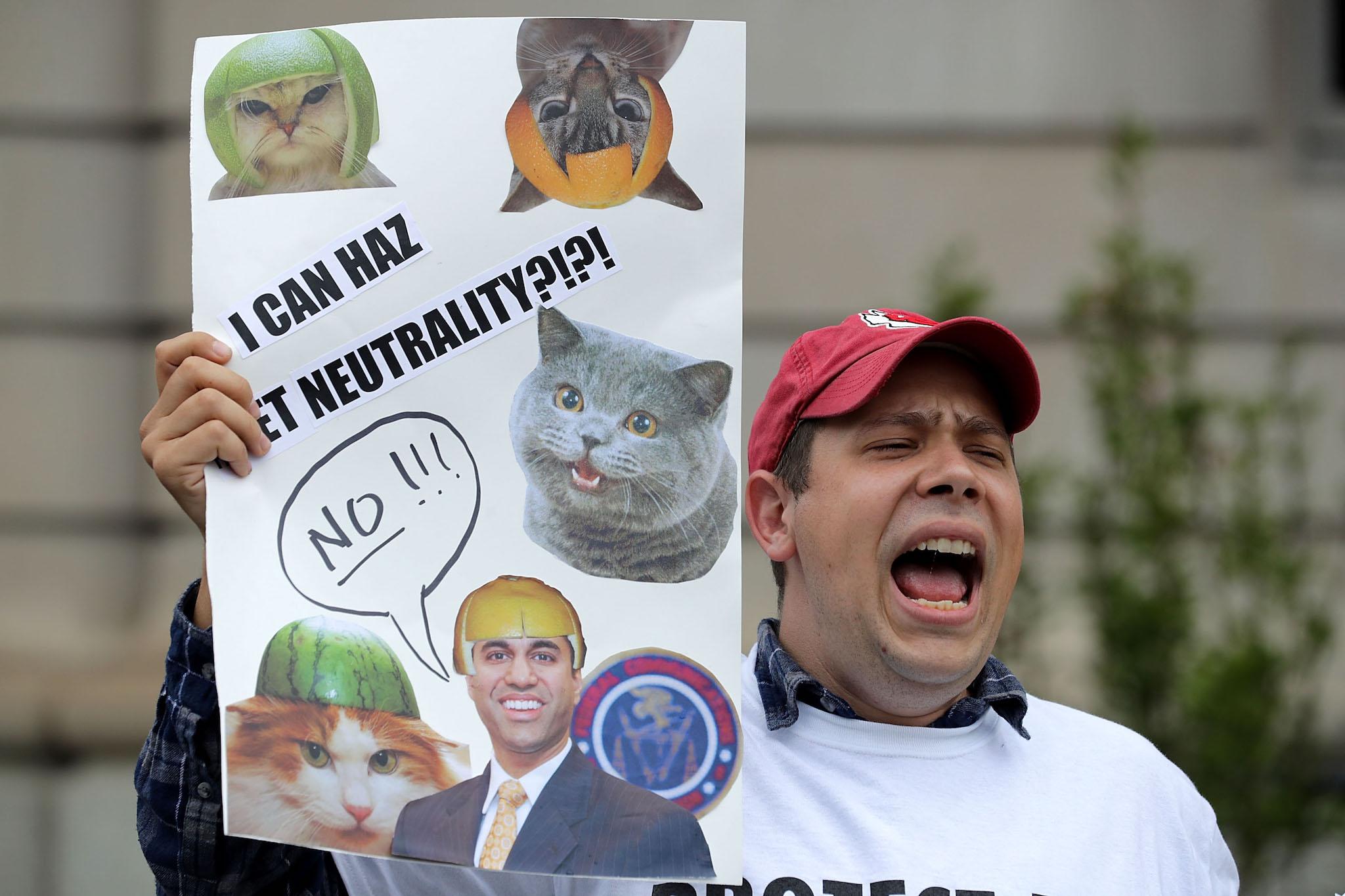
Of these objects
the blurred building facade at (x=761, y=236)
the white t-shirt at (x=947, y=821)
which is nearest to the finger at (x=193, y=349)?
the white t-shirt at (x=947, y=821)

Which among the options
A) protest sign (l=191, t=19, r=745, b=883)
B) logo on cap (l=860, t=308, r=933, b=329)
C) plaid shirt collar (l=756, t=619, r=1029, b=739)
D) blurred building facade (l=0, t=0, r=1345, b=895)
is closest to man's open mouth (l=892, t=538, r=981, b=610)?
plaid shirt collar (l=756, t=619, r=1029, b=739)

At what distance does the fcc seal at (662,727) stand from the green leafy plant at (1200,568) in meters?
2.89

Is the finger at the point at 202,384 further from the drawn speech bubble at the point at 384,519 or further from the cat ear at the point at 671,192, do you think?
the cat ear at the point at 671,192

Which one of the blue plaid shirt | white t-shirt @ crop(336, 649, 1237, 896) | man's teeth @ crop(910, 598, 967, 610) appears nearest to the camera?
the blue plaid shirt

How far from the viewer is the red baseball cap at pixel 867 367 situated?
6.11ft

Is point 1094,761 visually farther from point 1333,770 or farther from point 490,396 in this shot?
point 1333,770

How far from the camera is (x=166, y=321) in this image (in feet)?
15.2

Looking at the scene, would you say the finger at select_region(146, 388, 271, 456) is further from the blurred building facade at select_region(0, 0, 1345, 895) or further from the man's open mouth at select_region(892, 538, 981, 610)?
the blurred building facade at select_region(0, 0, 1345, 895)

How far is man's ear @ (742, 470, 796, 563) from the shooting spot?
199 centimetres

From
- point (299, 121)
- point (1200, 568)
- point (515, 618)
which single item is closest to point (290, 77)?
point (299, 121)

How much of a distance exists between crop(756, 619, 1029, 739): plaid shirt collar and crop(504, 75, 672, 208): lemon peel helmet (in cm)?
80

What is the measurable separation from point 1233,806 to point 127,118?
4.53 meters

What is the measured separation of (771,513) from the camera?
6.69 feet

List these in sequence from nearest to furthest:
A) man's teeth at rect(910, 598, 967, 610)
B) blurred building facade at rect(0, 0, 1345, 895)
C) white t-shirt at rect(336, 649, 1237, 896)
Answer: white t-shirt at rect(336, 649, 1237, 896)
man's teeth at rect(910, 598, 967, 610)
blurred building facade at rect(0, 0, 1345, 895)
